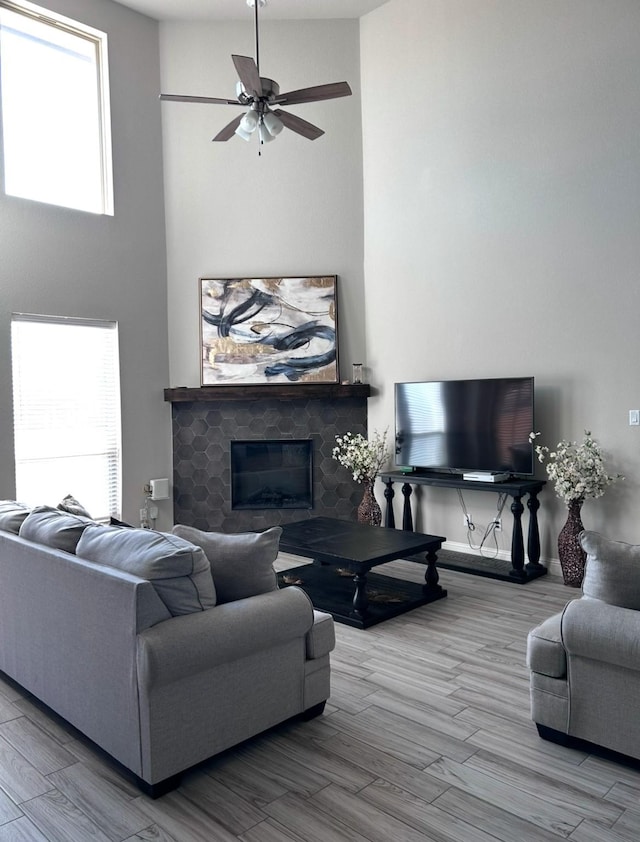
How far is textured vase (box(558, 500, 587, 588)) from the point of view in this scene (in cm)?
479

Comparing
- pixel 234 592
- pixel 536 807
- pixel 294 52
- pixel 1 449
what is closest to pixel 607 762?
pixel 536 807

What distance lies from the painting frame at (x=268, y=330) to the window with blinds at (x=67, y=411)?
93 centimetres

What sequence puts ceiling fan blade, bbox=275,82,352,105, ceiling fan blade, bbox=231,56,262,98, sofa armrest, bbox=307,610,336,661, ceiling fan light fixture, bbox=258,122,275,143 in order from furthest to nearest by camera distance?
1. ceiling fan light fixture, bbox=258,122,275,143
2. ceiling fan blade, bbox=275,82,352,105
3. ceiling fan blade, bbox=231,56,262,98
4. sofa armrest, bbox=307,610,336,661

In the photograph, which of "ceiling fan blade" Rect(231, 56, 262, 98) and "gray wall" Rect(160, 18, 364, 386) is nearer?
"ceiling fan blade" Rect(231, 56, 262, 98)

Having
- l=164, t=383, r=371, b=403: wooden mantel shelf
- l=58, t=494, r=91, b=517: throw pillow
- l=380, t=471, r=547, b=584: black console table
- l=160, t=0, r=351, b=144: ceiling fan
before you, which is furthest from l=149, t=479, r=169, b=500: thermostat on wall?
l=160, t=0, r=351, b=144: ceiling fan

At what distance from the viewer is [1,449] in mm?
5328

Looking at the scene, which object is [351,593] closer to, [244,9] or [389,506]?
[389,506]

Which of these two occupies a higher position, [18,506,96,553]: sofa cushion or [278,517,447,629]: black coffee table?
[18,506,96,553]: sofa cushion

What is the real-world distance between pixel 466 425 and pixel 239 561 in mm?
3179

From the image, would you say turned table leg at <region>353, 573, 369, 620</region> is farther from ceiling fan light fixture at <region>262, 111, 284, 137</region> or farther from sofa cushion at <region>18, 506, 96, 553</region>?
ceiling fan light fixture at <region>262, 111, 284, 137</region>

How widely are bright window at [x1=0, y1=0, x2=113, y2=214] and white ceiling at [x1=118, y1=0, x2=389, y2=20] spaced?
0.60m

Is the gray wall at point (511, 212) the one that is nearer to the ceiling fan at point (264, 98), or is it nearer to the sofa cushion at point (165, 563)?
the ceiling fan at point (264, 98)

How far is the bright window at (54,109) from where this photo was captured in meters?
5.53

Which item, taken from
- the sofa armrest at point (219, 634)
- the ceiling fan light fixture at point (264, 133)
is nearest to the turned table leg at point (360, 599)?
the sofa armrest at point (219, 634)
